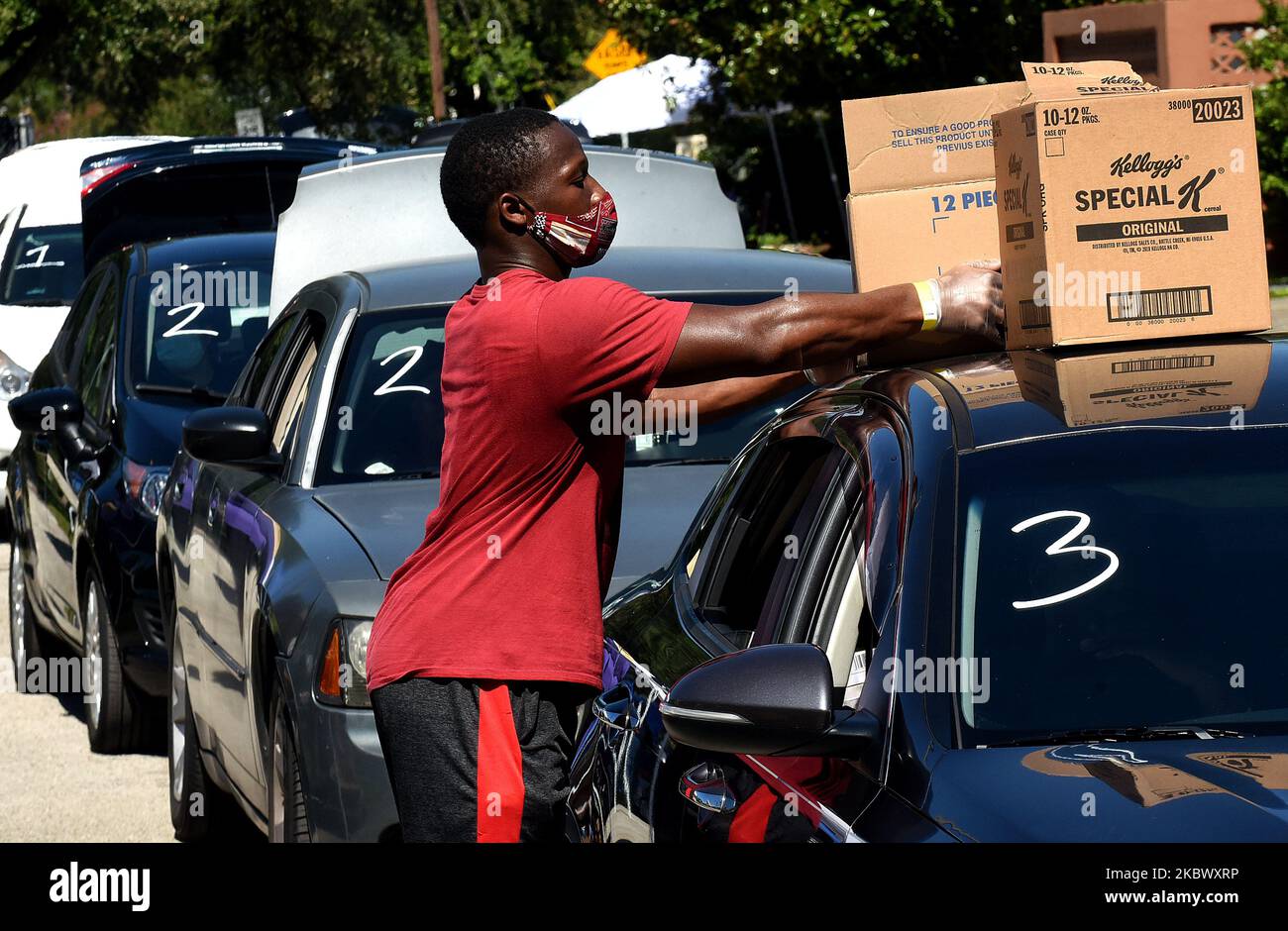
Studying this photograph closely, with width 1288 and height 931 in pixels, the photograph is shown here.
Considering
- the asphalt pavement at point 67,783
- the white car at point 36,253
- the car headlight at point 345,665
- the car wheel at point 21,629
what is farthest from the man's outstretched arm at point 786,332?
the white car at point 36,253

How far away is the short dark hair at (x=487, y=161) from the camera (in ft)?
11.3

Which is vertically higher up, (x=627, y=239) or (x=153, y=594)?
(x=627, y=239)

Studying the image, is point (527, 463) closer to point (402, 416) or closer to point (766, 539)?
point (766, 539)

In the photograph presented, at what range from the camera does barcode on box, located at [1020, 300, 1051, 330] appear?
363cm

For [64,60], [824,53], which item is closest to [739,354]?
[824,53]

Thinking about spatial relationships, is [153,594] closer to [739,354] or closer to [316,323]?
[316,323]

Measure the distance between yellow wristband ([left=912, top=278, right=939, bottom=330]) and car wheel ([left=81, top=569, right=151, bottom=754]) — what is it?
16.2 feet

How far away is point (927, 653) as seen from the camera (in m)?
2.94

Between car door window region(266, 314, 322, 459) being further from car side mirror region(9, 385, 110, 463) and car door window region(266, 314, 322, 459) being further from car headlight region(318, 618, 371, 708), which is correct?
car side mirror region(9, 385, 110, 463)

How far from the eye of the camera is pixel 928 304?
3.47 meters

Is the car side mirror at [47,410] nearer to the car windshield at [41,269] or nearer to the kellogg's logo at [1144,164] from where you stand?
the kellogg's logo at [1144,164]

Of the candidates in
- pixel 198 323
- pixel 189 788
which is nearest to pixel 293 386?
pixel 189 788

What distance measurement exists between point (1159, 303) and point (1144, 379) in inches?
11.3

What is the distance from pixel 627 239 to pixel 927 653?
5008 mm
